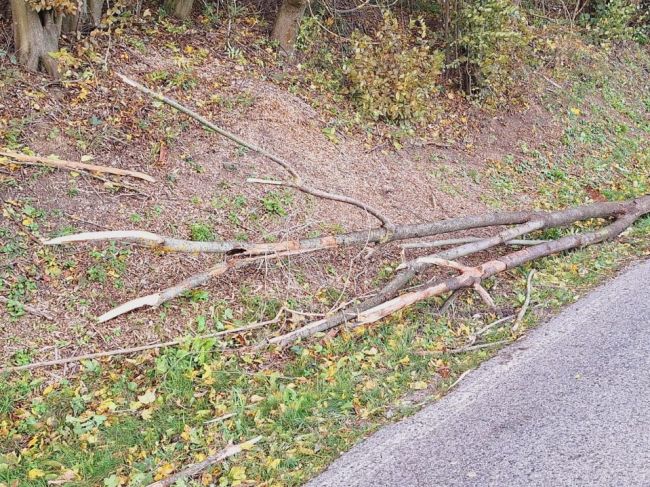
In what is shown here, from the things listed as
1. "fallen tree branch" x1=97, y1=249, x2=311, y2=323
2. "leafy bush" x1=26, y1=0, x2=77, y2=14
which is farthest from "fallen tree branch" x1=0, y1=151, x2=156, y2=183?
"leafy bush" x1=26, y1=0, x2=77, y2=14

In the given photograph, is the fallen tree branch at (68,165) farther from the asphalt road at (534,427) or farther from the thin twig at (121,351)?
the asphalt road at (534,427)

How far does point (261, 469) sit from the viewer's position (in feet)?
11.3

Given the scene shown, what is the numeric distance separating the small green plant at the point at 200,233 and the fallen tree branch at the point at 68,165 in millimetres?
632

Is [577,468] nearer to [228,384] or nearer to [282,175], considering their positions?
[228,384]

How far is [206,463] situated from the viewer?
3.48 metres

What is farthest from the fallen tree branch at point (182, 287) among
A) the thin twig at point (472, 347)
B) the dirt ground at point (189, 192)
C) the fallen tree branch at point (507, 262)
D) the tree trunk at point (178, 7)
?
the tree trunk at point (178, 7)

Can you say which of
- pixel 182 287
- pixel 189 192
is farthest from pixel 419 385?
pixel 189 192

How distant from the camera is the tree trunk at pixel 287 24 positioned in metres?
8.15

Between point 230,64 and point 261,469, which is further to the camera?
point 230,64

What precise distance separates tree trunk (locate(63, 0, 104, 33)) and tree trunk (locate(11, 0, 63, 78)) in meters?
0.45

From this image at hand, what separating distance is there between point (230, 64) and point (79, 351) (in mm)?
4524

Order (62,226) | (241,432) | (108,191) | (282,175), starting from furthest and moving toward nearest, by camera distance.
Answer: (282,175) < (108,191) < (62,226) < (241,432)

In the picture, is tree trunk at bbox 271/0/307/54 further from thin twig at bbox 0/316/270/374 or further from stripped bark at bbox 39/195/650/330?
thin twig at bbox 0/316/270/374

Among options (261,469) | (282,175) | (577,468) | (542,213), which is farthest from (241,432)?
(542,213)
